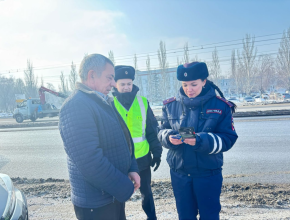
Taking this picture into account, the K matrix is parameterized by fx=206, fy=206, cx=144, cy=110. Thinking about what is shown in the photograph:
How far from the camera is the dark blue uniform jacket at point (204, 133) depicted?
6.56 feet

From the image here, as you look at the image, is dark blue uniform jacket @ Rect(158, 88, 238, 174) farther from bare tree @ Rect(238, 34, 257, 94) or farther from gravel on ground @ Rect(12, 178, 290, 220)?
bare tree @ Rect(238, 34, 257, 94)

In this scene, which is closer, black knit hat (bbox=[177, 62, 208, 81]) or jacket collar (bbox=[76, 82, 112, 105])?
jacket collar (bbox=[76, 82, 112, 105])

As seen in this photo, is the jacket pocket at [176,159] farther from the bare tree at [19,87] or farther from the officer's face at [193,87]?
the bare tree at [19,87]

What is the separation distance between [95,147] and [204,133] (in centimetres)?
106

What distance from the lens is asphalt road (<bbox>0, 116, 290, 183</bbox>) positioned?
15.3ft

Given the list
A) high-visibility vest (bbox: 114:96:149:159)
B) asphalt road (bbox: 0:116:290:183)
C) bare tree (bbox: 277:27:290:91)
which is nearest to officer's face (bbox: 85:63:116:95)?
high-visibility vest (bbox: 114:96:149:159)

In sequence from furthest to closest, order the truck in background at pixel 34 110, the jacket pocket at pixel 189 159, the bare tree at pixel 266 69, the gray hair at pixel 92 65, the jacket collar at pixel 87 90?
the bare tree at pixel 266 69 → the truck in background at pixel 34 110 → the jacket pocket at pixel 189 159 → the gray hair at pixel 92 65 → the jacket collar at pixel 87 90

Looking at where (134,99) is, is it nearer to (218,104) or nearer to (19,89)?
(218,104)

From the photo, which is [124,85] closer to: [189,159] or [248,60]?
[189,159]

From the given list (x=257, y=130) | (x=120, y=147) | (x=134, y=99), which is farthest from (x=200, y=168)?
(x=257, y=130)

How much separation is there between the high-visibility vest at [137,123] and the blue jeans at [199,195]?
69 centimetres

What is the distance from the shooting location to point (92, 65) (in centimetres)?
178

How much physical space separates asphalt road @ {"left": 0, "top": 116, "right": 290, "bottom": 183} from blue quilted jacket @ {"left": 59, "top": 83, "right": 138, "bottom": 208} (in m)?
3.35

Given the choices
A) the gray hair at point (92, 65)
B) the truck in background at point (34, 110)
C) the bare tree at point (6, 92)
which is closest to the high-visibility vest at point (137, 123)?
the gray hair at point (92, 65)
